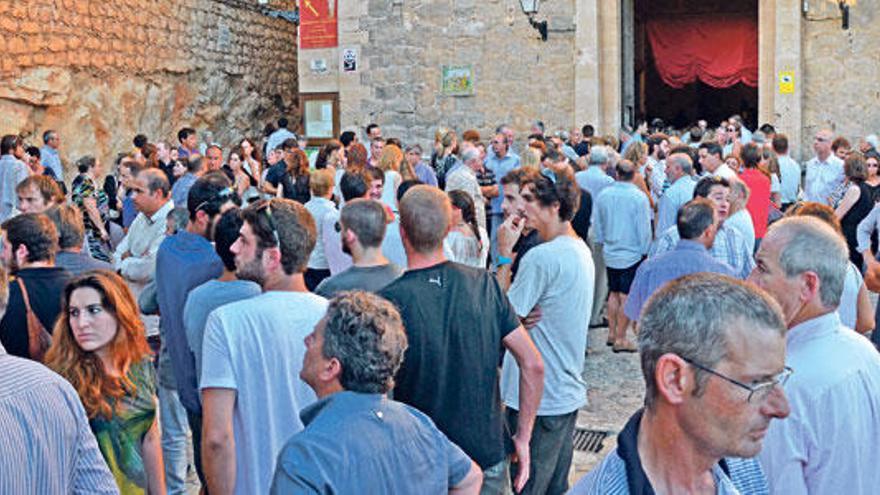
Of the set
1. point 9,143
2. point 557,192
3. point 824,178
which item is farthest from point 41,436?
point 824,178

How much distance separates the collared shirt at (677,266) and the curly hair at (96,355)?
3.07 m

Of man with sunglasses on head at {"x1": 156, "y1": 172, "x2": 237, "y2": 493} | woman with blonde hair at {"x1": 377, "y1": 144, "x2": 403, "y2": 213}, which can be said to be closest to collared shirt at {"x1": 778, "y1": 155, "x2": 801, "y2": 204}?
woman with blonde hair at {"x1": 377, "y1": 144, "x2": 403, "y2": 213}

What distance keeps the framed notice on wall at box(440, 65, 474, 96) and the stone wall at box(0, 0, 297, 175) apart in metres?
4.57

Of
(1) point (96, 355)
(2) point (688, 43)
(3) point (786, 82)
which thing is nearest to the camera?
(1) point (96, 355)

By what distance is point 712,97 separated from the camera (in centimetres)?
2564

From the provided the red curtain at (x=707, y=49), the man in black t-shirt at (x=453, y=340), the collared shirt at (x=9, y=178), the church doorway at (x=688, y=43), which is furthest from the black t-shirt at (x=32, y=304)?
the red curtain at (x=707, y=49)

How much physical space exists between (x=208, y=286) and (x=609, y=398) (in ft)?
13.5

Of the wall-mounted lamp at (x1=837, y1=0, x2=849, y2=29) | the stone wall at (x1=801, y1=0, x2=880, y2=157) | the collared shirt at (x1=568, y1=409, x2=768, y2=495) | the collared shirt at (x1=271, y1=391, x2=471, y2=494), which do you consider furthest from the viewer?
the stone wall at (x1=801, y1=0, x2=880, y2=157)

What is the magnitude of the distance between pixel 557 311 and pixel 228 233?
5.04ft

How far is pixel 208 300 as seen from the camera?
4133 mm

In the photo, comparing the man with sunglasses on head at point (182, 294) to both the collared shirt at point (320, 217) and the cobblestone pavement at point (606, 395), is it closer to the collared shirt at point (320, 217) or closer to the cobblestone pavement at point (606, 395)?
the collared shirt at point (320, 217)

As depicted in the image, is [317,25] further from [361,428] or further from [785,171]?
[361,428]

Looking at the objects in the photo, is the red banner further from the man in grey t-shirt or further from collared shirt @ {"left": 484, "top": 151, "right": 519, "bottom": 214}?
the man in grey t-shirt

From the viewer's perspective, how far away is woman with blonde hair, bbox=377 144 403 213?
9.25 metres
